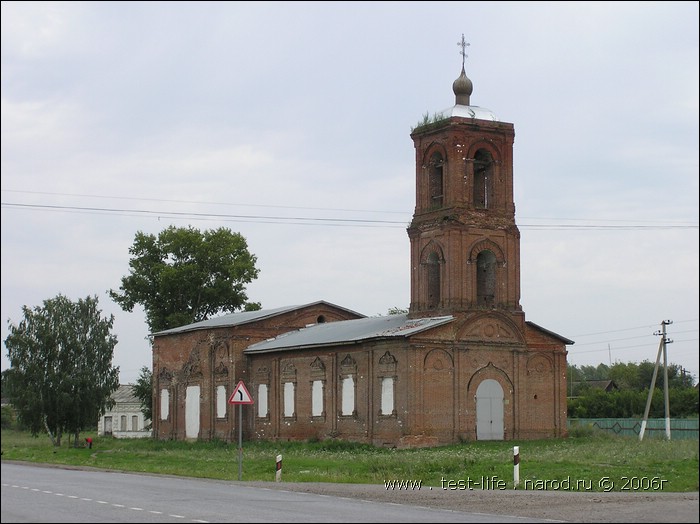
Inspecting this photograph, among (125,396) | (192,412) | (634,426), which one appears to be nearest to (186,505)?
(192,412)

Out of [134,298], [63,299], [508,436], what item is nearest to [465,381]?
[508,436]

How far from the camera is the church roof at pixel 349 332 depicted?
1779 inches

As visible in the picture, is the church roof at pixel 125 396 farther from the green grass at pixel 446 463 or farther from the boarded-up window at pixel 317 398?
the boarded-up window at pixel 317 398

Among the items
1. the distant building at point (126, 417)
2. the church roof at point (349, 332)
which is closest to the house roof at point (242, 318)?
the church roof at point (349, 332)

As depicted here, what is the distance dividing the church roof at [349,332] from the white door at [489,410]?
3396mm

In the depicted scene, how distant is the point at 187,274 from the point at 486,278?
27.9m

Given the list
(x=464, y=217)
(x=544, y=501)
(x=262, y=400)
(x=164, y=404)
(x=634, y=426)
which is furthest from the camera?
(x=164, y=404)

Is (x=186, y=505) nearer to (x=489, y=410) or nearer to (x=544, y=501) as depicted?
(x=544, y=501)

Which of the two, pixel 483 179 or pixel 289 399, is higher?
pixel 483 179

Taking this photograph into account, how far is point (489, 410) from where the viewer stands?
150 feet

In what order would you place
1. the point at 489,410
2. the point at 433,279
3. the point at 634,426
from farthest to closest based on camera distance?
the point at 634,426 < the point at 433,279 < the point at 489,410

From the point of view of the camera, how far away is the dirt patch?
17703mm

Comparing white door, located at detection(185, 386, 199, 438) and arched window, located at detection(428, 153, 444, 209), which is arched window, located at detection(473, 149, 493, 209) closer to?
arched window, located at detection(428, 153, 444, 209)

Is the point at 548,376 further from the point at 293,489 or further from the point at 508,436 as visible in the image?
the point at 293,489
